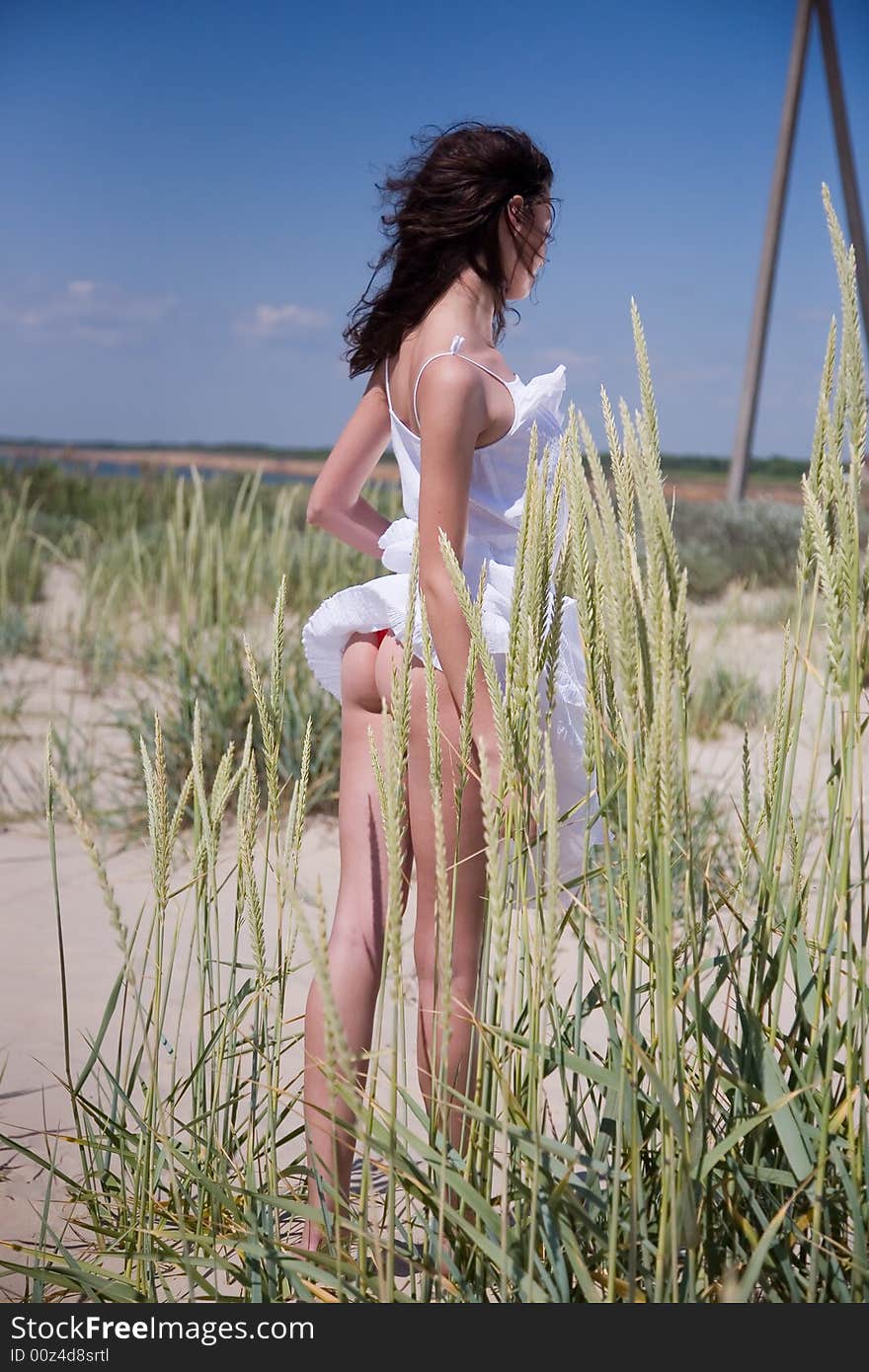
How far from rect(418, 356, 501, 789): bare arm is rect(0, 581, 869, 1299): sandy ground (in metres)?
0.33

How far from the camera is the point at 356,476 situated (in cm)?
188

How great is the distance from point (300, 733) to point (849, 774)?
2616 mm

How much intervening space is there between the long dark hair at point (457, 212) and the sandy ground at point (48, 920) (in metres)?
0.70

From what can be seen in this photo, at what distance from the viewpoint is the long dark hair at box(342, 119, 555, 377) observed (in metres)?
1.56

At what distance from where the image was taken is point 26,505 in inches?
348

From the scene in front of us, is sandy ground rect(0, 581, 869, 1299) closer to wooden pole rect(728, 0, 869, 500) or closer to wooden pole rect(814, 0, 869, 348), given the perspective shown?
wooden pole rect(728, 0, 869, 500)

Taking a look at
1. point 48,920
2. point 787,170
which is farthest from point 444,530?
point 787,170

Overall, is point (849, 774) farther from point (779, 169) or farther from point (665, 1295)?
point (779, 169)

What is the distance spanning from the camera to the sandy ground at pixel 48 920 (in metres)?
1.94

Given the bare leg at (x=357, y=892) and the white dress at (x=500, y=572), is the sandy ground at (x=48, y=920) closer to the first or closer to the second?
the bare leg at (x=357, y=892)

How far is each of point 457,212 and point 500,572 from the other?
50cm

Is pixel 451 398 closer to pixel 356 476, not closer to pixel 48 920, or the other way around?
pixel 356 476

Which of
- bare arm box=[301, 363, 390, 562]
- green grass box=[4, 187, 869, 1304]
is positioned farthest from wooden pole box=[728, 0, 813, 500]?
green grass box=[4, 187, 869, 1304]

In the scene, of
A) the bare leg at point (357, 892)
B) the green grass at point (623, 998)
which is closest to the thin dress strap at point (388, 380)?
the bare leg at point (357, 892)
